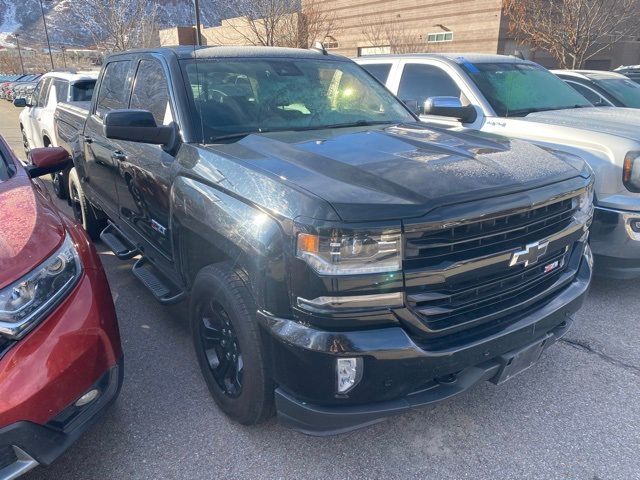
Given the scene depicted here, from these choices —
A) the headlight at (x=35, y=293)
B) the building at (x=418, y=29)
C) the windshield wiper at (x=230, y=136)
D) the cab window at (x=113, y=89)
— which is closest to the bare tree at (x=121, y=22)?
the building at (x=418, y=29)

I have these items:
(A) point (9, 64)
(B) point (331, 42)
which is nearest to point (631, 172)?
(B) point (331, 42)

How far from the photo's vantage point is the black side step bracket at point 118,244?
4090mm

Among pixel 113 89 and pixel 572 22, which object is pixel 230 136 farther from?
pixel 572 22

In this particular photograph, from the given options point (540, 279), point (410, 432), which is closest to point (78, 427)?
point (410, 432)

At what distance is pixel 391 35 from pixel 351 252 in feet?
76.7

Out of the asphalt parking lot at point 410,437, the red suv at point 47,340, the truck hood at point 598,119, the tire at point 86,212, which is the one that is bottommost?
the asphalt parking lot at point 410,437

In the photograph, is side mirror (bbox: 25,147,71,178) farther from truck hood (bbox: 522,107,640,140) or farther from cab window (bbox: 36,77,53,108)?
cab window (bbox: 36,77,53,108)

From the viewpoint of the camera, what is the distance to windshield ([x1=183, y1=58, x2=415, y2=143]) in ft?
10.1

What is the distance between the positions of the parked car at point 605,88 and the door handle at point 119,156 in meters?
6.42

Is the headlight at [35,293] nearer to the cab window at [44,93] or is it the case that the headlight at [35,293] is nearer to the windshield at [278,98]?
the windshield at [278,98]

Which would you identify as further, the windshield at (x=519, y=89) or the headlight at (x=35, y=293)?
the windshield at (x=519, y=89)

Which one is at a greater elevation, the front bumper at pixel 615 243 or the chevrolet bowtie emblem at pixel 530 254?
the chevrolet bowtie emblem at pixel 530 254

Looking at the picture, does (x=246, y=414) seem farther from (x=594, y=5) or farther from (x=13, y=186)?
(x=594, y=5)

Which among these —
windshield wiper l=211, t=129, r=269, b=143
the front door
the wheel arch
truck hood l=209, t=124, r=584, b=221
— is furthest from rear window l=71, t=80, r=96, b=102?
truck hood l=209, t=124, r=584, b=221
